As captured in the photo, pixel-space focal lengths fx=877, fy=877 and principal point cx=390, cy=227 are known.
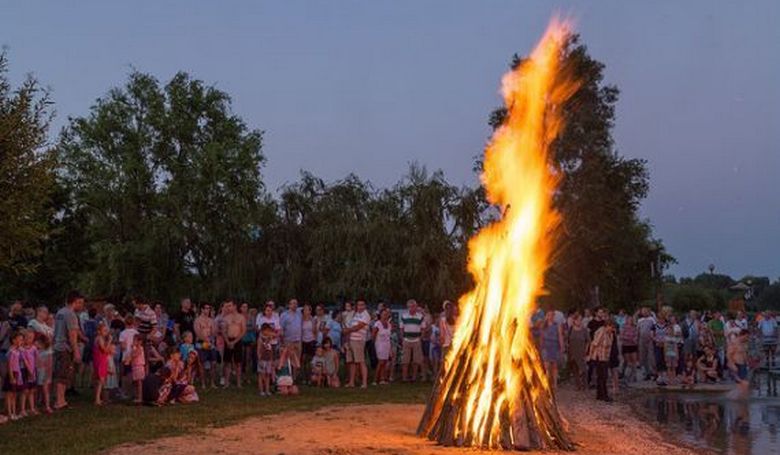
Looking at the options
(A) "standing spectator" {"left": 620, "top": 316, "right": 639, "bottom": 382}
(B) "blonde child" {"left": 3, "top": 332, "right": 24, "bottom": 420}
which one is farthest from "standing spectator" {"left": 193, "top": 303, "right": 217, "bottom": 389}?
(A) "standing spectator" {"left": 620, "top": 316, "right": 639, "bottom": 382}

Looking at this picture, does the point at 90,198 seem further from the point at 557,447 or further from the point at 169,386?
the point at 557,447

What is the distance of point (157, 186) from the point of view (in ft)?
152

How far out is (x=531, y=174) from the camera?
13203mm

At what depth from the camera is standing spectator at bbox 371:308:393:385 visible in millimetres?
19781

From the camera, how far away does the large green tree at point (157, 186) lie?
43656 millimetres

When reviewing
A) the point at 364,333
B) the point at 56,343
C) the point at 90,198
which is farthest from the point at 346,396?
the point at 90,198

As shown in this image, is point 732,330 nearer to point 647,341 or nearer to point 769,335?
point 647,341

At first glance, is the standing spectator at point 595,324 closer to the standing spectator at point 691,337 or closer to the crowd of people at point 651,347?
the crowd of people at point 651,347

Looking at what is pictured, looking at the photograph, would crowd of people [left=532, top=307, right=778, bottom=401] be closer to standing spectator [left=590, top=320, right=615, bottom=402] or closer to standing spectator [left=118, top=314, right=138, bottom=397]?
standing spectator [left=590, top=320, right=615, bottom=402]

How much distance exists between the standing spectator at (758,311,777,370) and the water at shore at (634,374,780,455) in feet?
12.5

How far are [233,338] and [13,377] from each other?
5.80 meters

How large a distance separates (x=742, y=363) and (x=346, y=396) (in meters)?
10.3

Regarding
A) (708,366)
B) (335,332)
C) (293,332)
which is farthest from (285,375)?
(708,366)

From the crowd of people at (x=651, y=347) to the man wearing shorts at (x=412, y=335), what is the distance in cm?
267
